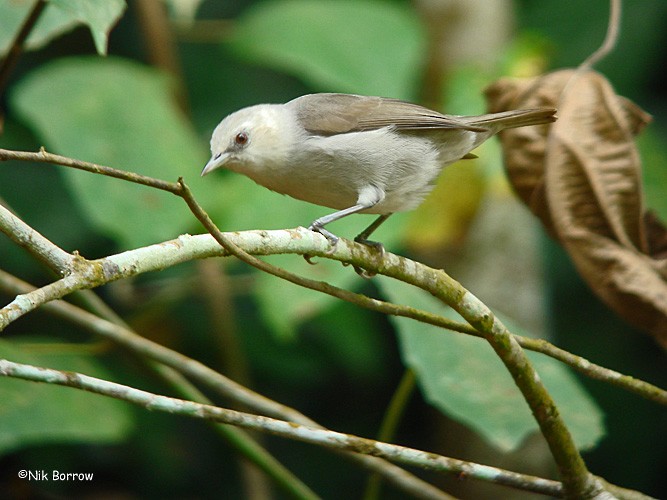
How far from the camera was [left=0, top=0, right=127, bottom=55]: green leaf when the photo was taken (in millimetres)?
2240

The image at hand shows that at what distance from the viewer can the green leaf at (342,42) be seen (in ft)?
14.1

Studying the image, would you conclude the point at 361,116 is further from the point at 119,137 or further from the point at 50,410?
the point at 50,410

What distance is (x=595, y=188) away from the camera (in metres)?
2.85

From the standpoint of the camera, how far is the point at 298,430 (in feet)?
6.56

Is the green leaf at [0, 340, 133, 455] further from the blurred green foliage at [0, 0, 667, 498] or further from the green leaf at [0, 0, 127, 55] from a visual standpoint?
the green leaf at [0, 0, 127, 55]

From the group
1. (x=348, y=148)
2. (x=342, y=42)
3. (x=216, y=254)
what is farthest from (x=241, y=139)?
(x=342, y=42)

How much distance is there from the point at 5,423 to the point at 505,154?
6.28ft

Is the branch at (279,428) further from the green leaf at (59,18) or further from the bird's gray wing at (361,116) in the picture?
the bird's gray wing at (361,116)

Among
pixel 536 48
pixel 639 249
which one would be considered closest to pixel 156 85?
pixel 536 48

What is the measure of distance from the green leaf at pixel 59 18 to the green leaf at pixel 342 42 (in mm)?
1379

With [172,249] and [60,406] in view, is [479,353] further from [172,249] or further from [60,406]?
[172,249]

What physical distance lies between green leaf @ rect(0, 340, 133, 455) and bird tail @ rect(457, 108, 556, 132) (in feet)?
5.43

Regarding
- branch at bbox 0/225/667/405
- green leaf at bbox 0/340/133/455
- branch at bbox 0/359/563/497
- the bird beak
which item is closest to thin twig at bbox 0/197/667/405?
branch at bbox 0/225/667/405

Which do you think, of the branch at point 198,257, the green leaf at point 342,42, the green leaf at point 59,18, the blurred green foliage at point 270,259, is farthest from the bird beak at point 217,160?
the green leaf at point 342,42
